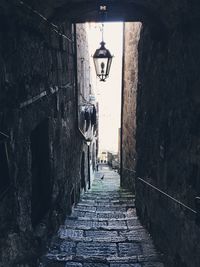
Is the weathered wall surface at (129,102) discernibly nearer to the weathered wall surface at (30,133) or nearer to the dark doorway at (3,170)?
the weathered wall surface at (30,133)

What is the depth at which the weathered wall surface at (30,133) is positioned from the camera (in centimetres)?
363

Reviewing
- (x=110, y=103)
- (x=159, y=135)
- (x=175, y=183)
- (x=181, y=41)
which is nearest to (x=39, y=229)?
(x=175, y=183)

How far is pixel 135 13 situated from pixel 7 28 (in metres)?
2.71

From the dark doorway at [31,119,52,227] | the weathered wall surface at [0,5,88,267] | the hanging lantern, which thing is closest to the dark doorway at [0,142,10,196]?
the weathered wall surface at [0,5,88,267]

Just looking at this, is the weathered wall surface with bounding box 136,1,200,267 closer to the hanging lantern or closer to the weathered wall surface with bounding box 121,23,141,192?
the hanging lantern

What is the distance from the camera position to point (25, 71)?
4340 millimetres

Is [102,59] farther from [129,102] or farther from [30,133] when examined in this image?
[129,102]

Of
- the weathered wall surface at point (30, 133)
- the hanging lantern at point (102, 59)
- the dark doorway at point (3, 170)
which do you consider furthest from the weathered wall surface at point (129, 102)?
the dark doorway at point (3, 170)

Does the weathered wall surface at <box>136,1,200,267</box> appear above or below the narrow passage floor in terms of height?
above

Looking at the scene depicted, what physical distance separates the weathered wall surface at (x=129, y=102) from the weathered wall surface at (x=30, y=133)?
125 inches

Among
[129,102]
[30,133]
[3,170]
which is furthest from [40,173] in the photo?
[129,102]

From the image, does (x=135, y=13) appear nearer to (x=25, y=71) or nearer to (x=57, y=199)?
(x=25, y=71)

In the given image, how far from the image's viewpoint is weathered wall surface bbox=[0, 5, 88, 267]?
11.9 feet

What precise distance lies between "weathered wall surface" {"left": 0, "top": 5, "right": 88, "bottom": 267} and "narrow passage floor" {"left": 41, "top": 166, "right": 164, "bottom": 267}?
0.35 metres
